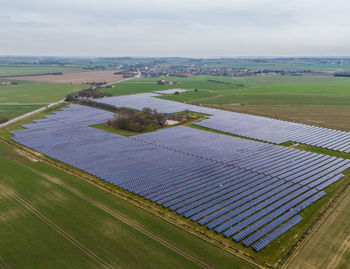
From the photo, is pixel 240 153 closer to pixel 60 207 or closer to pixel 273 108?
pixel 60 207

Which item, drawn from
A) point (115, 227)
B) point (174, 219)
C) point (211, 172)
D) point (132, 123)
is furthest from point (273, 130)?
point (115, 227)

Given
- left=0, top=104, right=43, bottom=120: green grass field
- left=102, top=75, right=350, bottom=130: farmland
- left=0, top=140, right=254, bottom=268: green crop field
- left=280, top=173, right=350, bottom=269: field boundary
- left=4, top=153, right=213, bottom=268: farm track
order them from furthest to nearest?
left=0, top=104, right=43, bottom=120: green grass field → left=102, top=75, right=350, bottom=130: farmland → left=280, top=173, right=350, bottom=269: field boundary → left=4, top=153, right=213, bottom=268: farm track → left=0, top=140, right=254, bottom=268: green crop field

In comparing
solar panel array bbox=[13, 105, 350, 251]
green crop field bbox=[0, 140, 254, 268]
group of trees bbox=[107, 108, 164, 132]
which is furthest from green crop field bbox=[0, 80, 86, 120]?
green crop field bbox=[0, 140, 254, 268]

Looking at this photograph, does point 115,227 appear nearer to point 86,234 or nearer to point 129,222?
point 129,222

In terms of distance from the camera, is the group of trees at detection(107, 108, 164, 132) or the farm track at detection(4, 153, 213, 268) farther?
the group of trees at detection(107, 108, 164, 132)

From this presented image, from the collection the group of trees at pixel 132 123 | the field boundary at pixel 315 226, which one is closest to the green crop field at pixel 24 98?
the group of trees at pixel 132 123

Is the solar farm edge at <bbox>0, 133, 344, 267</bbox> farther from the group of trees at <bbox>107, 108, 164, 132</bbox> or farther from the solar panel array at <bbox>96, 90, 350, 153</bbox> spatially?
the solar panel array at <bbox>96, 90, 350, 153</bbox>

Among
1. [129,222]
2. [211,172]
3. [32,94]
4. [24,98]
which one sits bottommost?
[129,222]

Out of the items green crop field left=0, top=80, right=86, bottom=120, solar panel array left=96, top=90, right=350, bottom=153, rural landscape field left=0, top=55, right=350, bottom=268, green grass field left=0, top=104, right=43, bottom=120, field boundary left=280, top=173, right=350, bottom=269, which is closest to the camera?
rural landscape field left=0, top=55, right=350, bottom=268
